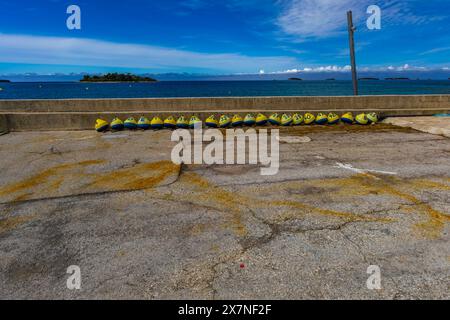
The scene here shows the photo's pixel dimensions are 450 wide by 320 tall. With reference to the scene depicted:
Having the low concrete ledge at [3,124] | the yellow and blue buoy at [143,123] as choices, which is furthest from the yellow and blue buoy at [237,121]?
the low concrete ledge at [3,124]

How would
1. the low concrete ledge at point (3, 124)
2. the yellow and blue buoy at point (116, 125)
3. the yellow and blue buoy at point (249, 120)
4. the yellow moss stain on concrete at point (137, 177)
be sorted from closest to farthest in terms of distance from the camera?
the yellow moss stain on concrete at point (137, 177), the low concrete ledge at point (3, 124), the yellow and blue buoy at point (116, 125), the yellow and blue buoy at point (249, 120)

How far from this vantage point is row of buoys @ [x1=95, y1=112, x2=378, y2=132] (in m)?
13.7

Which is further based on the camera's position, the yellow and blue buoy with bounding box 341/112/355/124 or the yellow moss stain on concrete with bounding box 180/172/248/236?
the yellow and blue buoy with bounding box 341/112/355/124

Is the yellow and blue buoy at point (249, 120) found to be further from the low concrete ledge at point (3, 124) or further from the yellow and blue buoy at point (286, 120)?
the low concrete ledge at point (3, 124)

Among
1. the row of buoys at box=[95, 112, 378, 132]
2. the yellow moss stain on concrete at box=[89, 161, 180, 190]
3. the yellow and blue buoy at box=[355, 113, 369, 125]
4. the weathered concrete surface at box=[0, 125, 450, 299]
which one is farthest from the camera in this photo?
the yellow and blue buoy at box=[355, 113, 369, 125]

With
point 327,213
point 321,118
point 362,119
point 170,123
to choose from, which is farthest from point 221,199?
point 362,119

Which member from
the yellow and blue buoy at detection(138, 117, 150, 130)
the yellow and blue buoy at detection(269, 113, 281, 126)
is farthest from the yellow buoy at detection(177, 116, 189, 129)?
the yellow and blue buoy at detection(269, 113, 281, 126)

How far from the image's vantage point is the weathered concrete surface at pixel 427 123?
11.9 metres

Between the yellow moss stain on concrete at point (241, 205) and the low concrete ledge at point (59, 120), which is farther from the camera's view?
the low concrete ledge at point (59, 120)

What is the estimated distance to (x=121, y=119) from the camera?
46.5ft

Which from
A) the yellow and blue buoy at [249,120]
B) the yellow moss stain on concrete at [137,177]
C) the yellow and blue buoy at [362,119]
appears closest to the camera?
the yellow moss stain on concrete at [137,177]

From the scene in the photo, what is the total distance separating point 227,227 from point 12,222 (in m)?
4.04

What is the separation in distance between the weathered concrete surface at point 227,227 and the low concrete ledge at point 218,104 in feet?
23.0

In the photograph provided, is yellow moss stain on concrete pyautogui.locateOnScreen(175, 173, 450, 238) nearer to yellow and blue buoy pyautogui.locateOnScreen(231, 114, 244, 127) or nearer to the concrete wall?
yellow and blue buoy pyautogui.locateOnScreen(231, 114, 244, 127)
